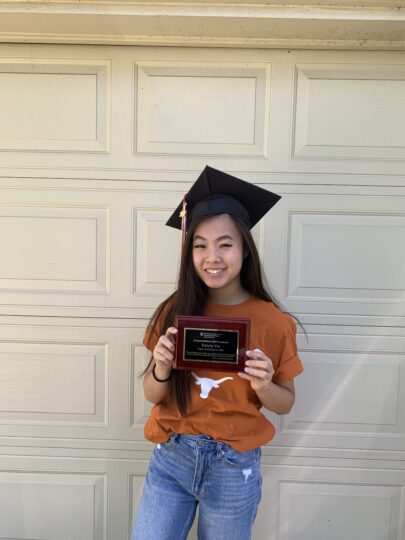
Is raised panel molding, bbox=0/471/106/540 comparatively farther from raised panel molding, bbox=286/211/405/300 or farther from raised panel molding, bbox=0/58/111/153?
raised panel molding, bbox=0/58/111/153

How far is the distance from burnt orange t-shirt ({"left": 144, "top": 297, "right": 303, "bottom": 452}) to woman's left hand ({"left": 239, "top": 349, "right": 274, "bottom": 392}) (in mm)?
140

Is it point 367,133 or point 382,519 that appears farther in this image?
point 382,519

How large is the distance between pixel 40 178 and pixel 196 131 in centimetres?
86

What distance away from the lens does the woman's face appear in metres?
1.58

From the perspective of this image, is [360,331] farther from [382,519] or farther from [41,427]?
[41,427]

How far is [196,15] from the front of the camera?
1.97 metres

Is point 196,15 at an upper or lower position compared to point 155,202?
upper

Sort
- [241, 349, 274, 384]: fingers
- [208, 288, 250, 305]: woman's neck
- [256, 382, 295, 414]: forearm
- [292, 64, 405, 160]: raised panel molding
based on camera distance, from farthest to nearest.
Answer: [292, 64, 405, 160]: raised panel molding
[208, 288, 250, 305]: woman's neck
[256, 382, 295, 414]: forearm
[241, 349, 274, 384]: fingers

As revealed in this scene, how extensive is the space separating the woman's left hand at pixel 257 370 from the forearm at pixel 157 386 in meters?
0.29

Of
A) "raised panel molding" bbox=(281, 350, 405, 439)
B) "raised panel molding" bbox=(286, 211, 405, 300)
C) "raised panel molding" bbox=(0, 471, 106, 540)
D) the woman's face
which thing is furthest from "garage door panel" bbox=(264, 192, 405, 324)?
"raised panel molding" bbox=(0, 471, 106, 540)

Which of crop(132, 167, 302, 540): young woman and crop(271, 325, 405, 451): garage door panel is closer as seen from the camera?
A: crop(132, 167, 302, 540): young woman

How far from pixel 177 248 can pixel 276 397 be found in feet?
3.33

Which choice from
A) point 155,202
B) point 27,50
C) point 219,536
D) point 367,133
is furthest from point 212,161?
point 219,536

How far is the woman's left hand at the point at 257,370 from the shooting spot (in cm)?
143
